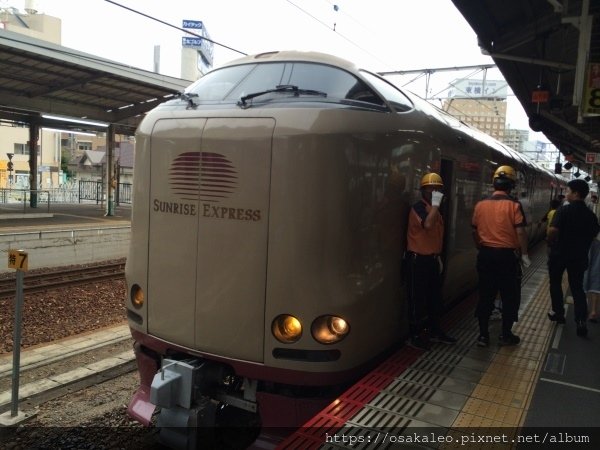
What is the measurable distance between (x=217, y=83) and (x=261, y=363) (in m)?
2.21

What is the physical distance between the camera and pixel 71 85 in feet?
48.1

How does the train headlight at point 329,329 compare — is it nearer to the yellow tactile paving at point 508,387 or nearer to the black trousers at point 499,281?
the yellow tactile paving at point 508,387

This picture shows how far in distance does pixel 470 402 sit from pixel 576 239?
9.89 feet

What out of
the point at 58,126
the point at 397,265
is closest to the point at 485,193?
the point at 397,265

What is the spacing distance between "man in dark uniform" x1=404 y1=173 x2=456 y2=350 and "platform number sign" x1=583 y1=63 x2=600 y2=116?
5.26 metres

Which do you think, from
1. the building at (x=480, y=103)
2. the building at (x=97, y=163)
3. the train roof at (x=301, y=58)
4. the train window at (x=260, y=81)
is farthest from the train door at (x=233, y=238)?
the building at (x=97, y=163)

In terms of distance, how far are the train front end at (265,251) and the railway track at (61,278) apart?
776cm

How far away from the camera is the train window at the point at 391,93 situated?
3789mm

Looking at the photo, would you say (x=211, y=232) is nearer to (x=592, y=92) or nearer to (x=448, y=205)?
(x=448, y=205)

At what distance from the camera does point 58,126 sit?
914 inches

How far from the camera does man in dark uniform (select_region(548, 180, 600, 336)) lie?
17.7ft

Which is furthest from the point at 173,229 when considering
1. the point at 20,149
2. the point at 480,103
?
the point at 20,149

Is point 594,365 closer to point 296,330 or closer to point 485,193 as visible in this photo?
point 485,193

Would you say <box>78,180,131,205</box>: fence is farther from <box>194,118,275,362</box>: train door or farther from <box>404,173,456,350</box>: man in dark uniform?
<box>194,118,275,362</box>: train door
